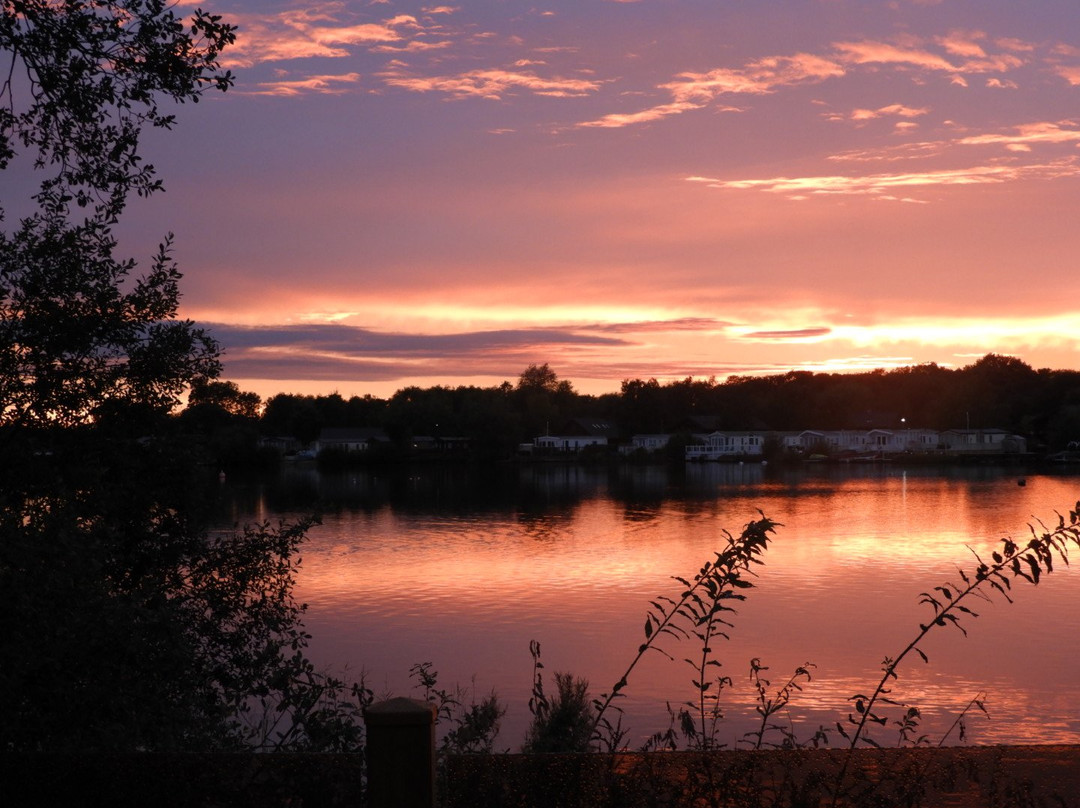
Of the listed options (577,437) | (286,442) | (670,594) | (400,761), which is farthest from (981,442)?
(400,761)

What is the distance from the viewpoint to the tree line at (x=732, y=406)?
507 ft

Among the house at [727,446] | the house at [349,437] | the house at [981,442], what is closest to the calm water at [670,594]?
the house at [981,442]

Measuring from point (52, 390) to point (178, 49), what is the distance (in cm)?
463

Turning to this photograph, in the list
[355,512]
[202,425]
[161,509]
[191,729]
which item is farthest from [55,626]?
[355,512]

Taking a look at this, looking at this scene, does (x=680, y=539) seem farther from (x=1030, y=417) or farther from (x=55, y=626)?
(x=1030, y=417)

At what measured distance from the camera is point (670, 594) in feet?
106

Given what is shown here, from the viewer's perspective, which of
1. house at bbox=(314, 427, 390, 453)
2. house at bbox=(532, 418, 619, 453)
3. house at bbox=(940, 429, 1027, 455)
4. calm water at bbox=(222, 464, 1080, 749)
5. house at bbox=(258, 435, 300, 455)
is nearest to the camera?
calm water at bbox=(222, 464, 1080, 749)

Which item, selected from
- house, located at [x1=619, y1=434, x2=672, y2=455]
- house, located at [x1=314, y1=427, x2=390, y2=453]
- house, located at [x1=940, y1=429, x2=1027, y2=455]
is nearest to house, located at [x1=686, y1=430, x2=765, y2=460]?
house, located at [x1=619, y1=434, x2=672, y2=455]

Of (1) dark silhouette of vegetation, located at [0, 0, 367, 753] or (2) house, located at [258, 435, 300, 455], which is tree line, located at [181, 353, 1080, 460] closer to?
(2) house, located at [258, 435, 300, 455]

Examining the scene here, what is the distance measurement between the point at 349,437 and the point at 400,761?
6566 inches

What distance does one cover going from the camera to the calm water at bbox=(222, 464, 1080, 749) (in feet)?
67.3

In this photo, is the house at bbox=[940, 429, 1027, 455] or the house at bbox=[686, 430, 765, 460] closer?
the house at bbox=[940, 429, 1027, 455]

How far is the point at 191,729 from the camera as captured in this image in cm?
937

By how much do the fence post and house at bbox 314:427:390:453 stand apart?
156 meters
